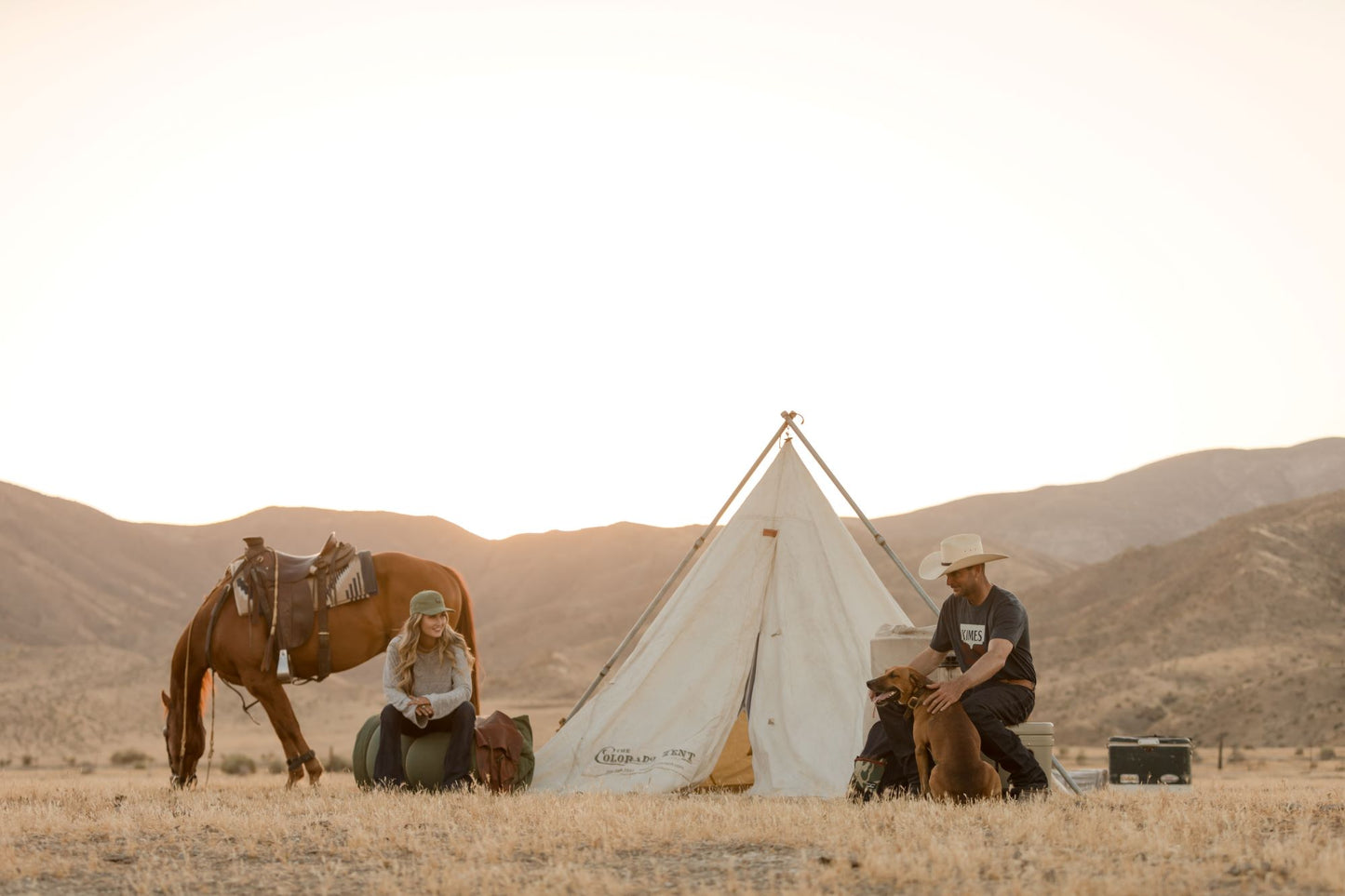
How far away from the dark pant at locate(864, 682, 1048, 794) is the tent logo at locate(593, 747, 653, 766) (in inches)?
97.7

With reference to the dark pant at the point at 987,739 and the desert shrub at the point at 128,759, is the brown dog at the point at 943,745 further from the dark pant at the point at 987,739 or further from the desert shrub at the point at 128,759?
the desert shrub at the point at 128,759

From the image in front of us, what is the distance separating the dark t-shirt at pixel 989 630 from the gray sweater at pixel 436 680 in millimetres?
3236

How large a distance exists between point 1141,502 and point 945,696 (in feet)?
304

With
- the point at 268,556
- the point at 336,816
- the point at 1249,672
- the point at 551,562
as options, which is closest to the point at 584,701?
the point at 268,556

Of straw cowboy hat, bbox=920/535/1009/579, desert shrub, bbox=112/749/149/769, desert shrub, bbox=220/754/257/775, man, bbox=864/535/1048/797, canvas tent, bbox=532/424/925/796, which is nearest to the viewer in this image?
man, bbox=864/535/1048/797

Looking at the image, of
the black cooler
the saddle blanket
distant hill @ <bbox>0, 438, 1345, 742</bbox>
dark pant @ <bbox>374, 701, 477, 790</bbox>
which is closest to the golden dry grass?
dark pant @ <bbox>374, 701, 477, 790</bbox>

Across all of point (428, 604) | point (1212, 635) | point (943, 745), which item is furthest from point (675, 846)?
point (1212, 635)

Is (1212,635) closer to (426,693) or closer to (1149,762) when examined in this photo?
(1149,762)

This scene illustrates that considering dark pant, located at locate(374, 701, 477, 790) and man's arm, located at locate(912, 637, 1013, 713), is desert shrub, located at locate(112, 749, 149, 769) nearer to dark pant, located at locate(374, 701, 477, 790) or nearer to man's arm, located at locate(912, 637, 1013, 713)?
dark pant, located at locate(374, 701, 477, 790)

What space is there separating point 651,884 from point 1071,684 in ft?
111

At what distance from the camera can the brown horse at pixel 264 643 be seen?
10.5 meters

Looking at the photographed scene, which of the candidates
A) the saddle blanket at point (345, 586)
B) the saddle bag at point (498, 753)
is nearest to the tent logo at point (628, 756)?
the saddle bag at point (498, 753)

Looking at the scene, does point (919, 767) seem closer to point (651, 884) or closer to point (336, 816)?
point (651, 884)

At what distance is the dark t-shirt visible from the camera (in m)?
7.79
